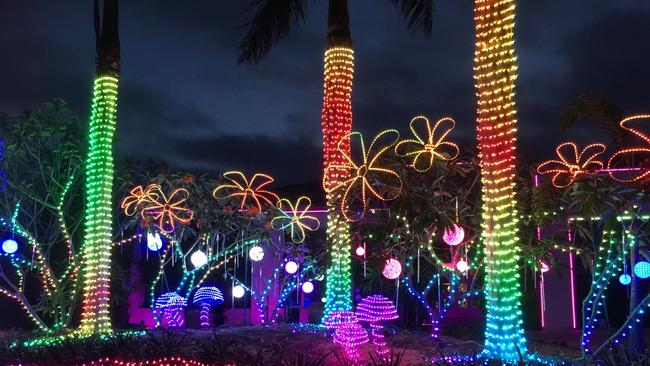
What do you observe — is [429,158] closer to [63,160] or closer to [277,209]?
[277,209]

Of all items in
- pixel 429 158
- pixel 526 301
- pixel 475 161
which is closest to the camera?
pixel 429 158

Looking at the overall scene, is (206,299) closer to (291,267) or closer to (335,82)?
(291,267)

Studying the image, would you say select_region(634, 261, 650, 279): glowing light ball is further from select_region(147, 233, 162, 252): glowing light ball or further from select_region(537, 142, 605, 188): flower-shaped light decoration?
select_region(147, 233, 162, 252): glowing light ball

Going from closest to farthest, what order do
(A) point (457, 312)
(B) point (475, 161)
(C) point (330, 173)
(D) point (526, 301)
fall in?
(B) point (475, 161)
(C) point (330, 173)
(D) point (526, 301)
(A) point (457, 312)

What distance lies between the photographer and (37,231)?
13.8 meters

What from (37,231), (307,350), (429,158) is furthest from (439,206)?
(37,231)

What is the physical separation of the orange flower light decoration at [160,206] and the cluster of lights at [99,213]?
3.17ft

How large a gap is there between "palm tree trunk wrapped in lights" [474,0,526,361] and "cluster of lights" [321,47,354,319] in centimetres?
327

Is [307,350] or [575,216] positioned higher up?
[575,216]

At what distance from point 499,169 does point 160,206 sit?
7200mm

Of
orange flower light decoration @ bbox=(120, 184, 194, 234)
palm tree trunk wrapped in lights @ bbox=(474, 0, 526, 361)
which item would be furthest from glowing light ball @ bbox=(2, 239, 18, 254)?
palm tree trunk wrapped in lights @ bbox=(474, 0, 526, 361)

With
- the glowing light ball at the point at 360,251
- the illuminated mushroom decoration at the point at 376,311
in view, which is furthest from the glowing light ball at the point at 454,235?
the glowing light ball at the point at 360,251

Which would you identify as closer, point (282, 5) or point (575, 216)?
point (575, 216)

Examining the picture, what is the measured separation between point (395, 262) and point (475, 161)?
2013 mm
